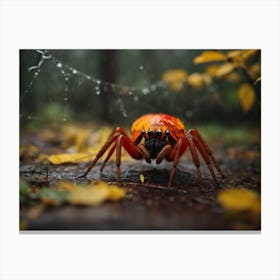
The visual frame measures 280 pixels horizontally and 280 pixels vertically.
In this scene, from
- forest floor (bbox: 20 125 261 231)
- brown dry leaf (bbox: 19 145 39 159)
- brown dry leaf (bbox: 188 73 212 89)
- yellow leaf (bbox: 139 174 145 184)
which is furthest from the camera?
brown dry leaf (bbox: 188 73 212 89)

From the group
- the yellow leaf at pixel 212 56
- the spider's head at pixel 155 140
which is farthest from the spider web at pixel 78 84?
the yellow leaf at pixel 212 56

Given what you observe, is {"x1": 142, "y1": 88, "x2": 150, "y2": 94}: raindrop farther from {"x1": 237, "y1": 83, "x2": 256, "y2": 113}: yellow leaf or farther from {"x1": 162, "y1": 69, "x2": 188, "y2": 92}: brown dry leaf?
{"x1": 237, "y1": 83, "x2": 256, "y2": 113}: yellow leaf

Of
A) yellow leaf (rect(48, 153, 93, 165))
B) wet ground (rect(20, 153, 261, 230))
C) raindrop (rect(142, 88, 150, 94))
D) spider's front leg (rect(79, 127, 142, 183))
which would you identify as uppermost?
raindrop (rect(142, 88, 150, 94))

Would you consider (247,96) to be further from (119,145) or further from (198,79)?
(119,145)

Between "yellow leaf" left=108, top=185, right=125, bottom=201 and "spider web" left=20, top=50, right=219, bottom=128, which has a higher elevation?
"spider web" left=20, top=50, right=219, bottom=128

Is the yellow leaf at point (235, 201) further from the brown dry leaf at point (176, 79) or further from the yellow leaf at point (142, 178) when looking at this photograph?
the brown dry leaf at point (176, 79)

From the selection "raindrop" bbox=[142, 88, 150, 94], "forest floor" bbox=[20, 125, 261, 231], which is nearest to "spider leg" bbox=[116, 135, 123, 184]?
Result: "forest floor" bbox=[20, 125, 261, 231]

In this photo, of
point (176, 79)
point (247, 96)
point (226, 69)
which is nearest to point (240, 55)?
point (226, 69)

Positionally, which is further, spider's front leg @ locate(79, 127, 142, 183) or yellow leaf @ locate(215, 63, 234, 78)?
yellow leaf @ locate(215, 63, 234, 78)
